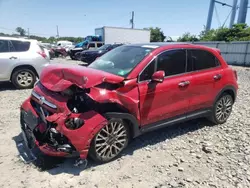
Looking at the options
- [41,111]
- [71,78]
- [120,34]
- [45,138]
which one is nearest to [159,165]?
[45,138]

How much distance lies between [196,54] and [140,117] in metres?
Answer: 1.75

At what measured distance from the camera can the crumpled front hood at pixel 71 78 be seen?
2.90 meters

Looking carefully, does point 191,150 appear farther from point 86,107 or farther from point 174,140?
point 86,107

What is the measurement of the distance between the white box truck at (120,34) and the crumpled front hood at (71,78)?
71.3 ft

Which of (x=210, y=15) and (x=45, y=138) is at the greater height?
(x=210, y=15)

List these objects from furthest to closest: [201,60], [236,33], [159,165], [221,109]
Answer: [236,33], [221,109], [201,60], [159,165]

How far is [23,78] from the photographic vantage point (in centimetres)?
745

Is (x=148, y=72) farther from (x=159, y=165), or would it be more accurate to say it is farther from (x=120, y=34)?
(x=120, y=34)

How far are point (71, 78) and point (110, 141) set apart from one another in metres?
1.06

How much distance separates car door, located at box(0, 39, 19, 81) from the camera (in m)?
6.98

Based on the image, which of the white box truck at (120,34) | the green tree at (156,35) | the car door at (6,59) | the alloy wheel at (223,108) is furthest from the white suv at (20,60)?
the green tree at (156,35)

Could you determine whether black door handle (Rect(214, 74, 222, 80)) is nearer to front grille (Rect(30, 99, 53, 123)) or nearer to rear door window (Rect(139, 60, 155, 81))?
rear door window (Rect(139, 60, 155, 81))

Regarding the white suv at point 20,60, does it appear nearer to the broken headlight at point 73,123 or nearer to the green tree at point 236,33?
the broken headlight at point 73,123

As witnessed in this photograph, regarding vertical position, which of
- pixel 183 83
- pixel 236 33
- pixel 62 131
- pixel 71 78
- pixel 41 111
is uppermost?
pixel 236 33
